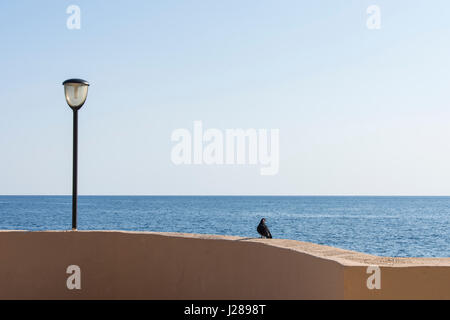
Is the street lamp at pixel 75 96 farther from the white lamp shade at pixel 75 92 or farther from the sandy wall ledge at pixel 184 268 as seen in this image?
the sandy wall ledge at pixel 184 268

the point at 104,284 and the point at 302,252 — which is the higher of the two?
the point at 302,252

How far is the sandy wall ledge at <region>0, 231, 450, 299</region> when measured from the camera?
4.53 metres

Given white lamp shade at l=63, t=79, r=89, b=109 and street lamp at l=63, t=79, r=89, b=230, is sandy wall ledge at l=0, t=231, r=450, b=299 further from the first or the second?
white lamp shade at l=63, t=79, r=89, b=109

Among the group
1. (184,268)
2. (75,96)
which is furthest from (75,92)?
(184,268)

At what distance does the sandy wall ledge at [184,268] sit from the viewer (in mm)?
4527

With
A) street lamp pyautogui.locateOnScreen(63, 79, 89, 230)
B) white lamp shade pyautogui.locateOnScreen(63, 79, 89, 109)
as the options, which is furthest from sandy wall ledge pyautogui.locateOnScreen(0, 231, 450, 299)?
white lamp shade pyautogui.locateOnScreen(63, 79, 89, 109)

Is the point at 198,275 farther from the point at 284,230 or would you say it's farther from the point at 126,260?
Result: the point at 284,230

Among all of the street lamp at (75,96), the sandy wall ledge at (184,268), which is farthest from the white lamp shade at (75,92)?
the sandy wall ledge at (184,268)

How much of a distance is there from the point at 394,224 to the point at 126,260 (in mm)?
80643

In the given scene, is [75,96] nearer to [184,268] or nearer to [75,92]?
[75,92]

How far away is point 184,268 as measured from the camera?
265 inches

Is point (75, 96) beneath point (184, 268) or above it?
above

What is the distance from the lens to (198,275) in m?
6.58

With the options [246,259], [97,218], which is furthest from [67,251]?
[97,218]
